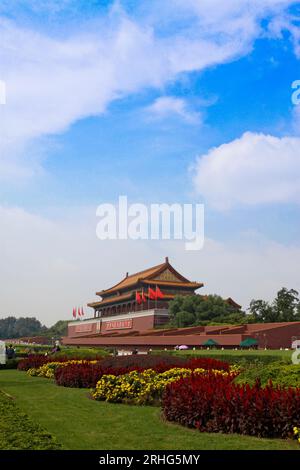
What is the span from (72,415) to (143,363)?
5472 mm

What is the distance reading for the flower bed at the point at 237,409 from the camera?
5215mm

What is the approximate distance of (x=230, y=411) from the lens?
5516mm

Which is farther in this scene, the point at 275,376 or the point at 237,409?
the point at 275,376

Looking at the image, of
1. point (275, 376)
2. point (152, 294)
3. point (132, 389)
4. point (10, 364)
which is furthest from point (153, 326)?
point (275, 376)

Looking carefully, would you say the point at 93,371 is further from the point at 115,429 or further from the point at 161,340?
the point at 161,340

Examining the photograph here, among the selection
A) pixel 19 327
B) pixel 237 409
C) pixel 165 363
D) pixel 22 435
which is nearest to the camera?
pixel 22 435

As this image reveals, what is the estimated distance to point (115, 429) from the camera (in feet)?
19.0

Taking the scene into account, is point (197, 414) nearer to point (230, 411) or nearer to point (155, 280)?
point (230, 411)

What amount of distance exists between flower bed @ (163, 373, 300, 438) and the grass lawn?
0.49 ft

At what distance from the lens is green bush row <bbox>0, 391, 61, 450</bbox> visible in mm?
4247

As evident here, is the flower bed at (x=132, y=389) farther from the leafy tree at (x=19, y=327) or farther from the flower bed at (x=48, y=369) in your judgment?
the leafy tree at (x=19, y=327)

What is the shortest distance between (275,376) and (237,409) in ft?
4.07

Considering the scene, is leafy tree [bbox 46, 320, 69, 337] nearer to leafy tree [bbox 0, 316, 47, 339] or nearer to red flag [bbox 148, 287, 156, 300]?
leafy tree [bbox 0, 316, 47, 339]

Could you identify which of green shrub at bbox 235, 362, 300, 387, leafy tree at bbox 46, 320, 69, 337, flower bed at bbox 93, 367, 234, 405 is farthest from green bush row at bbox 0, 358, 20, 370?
leafy tree at bbox 46, 320, 69, 337
